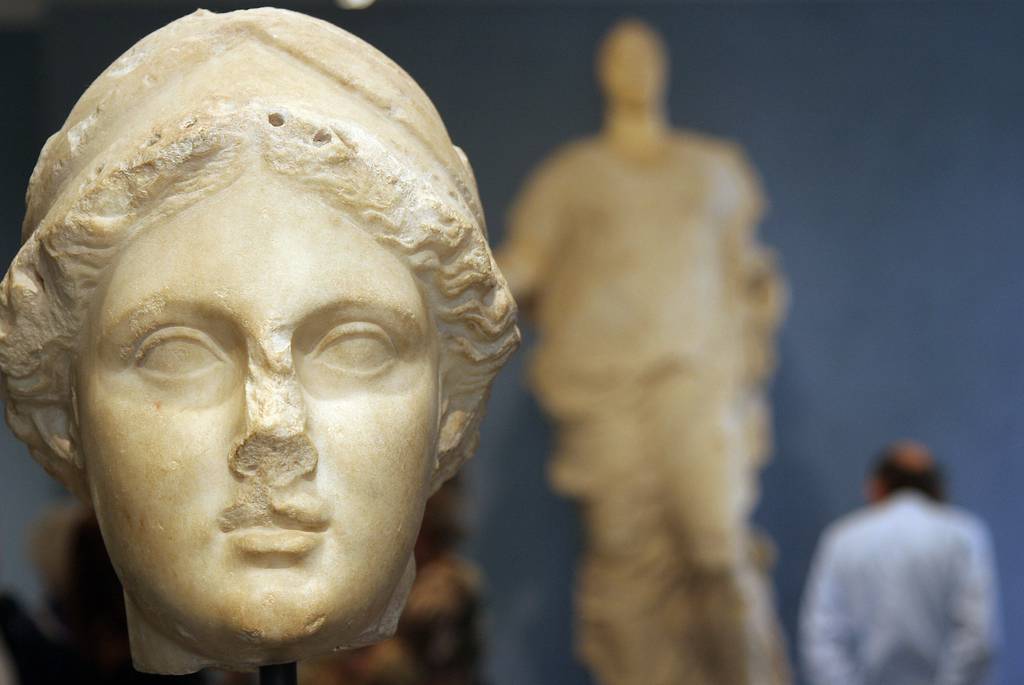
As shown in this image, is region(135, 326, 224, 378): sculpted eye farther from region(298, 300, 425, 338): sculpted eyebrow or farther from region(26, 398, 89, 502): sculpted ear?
region(26, 398, 89, 502): sculpted ear

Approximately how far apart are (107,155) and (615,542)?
391 centimetres

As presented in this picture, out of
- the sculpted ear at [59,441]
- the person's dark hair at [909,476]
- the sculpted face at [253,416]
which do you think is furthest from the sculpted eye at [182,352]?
the person's dark hair at [909,476]

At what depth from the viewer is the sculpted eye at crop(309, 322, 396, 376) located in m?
2.06

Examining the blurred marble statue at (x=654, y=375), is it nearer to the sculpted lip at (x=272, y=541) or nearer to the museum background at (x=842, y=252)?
the museum background at (x=842, y=252)

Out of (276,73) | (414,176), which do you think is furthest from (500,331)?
(276,73)

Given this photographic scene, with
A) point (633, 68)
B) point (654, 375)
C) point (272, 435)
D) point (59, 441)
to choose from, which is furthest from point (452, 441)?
point (633, 68)

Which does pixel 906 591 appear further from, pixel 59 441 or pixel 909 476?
pixel 59 441

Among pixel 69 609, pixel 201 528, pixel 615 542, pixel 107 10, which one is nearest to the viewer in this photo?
pixel 201 528

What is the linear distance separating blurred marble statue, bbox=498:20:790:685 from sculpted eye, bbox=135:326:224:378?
344 centimetres

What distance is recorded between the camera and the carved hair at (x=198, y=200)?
6.66ft

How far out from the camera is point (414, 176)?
6.91 feet

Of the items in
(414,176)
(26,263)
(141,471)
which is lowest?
(141,471)

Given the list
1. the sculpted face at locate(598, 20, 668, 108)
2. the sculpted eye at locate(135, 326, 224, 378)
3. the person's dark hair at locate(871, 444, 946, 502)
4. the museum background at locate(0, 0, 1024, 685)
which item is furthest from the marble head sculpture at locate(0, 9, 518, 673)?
the museum background at locate(0, 0, 1024, 685)

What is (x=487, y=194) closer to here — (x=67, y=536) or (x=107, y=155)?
(x=67, y=536)
